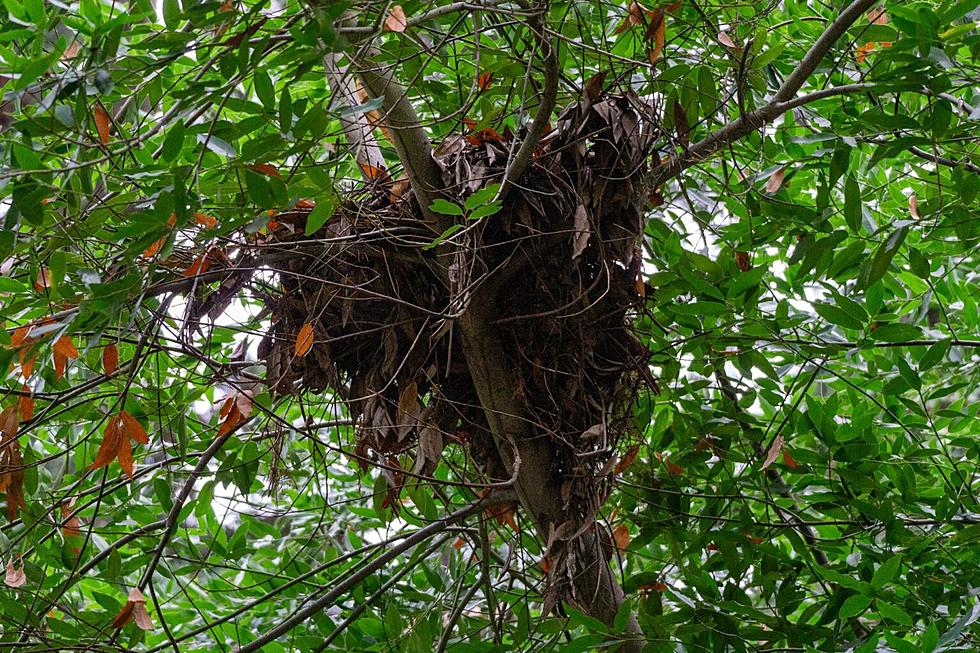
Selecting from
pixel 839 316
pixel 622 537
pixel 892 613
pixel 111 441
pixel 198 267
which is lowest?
pixel 892 613

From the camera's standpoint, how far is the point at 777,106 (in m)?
1.49

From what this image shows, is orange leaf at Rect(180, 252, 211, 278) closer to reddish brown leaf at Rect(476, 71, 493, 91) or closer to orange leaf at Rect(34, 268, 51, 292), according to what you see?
orange leaf at Rect(34, 268, 51, 292)

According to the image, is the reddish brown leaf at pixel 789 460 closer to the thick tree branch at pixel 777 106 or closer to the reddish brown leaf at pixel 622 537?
the reddish brown leaf at pixel 622 537

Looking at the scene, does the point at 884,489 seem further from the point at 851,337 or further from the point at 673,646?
the point at 673,646

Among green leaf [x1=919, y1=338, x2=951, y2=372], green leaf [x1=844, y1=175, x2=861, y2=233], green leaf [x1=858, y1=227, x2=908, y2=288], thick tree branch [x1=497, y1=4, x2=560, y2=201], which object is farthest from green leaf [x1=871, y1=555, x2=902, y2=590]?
thick tree branch [x1=497, y1=4, x2=560, y2=201]

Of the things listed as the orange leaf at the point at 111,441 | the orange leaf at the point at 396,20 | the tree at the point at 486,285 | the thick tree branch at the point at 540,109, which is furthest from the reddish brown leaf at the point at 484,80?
the orange leaf at the point at 111,441

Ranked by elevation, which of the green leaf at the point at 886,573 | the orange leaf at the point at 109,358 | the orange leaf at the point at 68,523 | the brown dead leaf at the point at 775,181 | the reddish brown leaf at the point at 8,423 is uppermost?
the brown dead leaf at the point at 775,181

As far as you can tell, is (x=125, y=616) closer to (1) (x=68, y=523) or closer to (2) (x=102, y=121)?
(1) (x=68, y=523)

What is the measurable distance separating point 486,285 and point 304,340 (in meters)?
0.32

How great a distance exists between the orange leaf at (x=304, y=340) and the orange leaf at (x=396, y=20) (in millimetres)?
527

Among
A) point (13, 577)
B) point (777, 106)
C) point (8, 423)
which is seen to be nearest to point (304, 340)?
point (8, 423)

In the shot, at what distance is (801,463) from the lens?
6.52 feet

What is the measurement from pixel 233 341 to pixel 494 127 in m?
0.89

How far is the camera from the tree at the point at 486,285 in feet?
4.35
